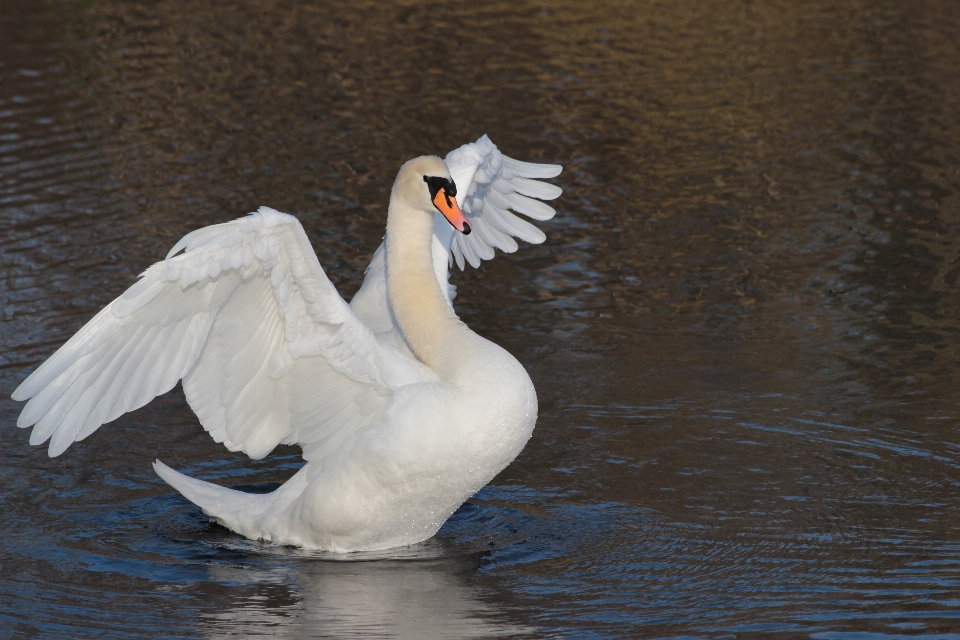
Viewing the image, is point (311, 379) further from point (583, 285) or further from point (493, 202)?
point (583, 285)

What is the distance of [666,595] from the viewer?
6.38m

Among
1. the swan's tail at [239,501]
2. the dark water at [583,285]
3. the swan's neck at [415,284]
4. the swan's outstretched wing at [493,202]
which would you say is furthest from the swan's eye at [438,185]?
the dark water at [583,285]

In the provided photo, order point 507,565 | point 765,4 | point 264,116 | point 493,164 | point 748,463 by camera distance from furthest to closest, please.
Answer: point 765,4
point 264,116
point 493,164
point 748,463
point 507,565

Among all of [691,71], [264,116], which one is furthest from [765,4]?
[264,116]

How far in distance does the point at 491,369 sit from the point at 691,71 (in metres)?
12.3

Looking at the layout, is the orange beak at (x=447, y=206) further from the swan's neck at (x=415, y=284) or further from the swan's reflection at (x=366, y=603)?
the swan's reflection at (x=366, y=603)

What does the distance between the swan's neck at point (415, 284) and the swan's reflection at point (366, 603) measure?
3.42 feet

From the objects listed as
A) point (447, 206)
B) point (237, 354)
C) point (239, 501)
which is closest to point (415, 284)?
point (447, 206)

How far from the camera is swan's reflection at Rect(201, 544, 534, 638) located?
6.18 m

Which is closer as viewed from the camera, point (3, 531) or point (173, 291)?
point (173, 291)

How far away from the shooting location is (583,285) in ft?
36.6

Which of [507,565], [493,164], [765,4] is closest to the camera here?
[507,565]

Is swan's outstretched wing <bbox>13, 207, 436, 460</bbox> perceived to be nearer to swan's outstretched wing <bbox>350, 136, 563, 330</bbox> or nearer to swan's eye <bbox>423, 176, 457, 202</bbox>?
swan's eye <bbox>423, 176, 457, 202</bbox>

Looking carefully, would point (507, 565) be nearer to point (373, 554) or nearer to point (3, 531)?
point (373, 554)
